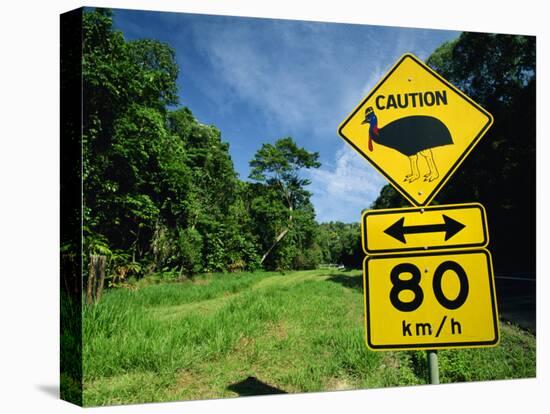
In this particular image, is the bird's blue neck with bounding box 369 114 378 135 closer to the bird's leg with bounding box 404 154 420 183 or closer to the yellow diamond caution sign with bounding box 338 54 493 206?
the yellow diamond caution sign with bounding box 338 54 493 206

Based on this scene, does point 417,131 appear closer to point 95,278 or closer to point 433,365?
point 433,365

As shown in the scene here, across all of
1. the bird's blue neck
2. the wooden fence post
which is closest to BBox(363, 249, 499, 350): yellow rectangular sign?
the bird's blue neck

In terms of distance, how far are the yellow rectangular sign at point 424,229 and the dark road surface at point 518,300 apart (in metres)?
3.60

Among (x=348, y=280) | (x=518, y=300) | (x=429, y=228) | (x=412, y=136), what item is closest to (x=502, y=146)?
(x=518, y=300)

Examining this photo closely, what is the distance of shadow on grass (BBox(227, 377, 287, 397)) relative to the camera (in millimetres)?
4854

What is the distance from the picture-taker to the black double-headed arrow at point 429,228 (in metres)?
2.85

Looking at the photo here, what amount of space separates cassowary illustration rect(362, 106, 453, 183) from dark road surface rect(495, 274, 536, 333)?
3402 mm

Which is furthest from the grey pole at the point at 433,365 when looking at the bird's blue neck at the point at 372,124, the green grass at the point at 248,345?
the green grass at the point at 248,345

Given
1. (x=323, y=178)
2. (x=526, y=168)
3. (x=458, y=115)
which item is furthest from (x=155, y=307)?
(x=526, y=168)

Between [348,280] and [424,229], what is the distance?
10.3 feet

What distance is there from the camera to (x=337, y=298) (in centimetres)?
573

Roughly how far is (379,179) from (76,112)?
3.37 m

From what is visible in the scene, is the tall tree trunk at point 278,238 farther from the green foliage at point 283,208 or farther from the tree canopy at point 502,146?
the tree canopy at point 502,146

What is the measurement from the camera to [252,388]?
193 inches
